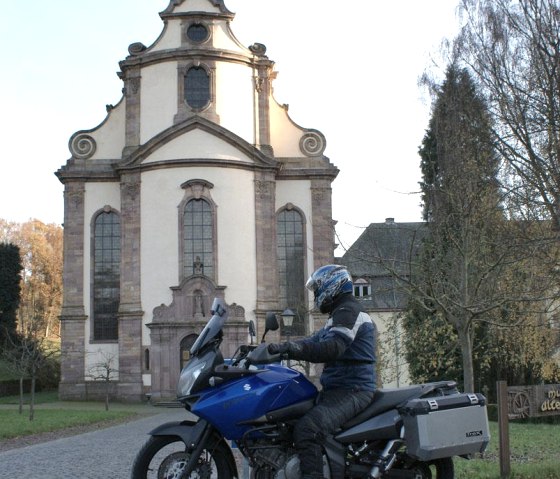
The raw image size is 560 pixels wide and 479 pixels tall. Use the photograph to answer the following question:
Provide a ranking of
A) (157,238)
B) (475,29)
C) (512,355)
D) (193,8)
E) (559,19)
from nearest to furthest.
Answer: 1. (559,19)
2. (475,29)
3. (512,355)
4. (157,238)
5. (193,8)

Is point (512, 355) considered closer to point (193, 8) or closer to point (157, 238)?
point (157, 238)

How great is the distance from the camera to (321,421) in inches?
239

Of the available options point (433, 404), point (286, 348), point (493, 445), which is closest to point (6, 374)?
point (493, 445)

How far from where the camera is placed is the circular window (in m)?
41.8

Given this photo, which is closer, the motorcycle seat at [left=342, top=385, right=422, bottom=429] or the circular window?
the motorcycle seat at [left=342, top=385, right=422, bottom=429]

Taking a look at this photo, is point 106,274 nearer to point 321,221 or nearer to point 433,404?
point 321,221

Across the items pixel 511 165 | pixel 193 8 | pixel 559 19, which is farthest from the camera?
pixel 193 8

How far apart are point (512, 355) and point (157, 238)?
1910 centimetres

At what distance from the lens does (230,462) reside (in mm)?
6316

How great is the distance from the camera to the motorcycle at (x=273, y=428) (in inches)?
238

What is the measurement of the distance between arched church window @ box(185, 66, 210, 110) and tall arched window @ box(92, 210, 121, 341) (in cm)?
692

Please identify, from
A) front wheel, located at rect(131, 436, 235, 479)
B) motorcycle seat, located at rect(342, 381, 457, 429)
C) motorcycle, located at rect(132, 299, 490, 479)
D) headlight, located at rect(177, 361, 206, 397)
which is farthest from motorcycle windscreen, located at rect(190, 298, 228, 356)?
motorcycle seat, located at rect(342, 381, 457, 429)

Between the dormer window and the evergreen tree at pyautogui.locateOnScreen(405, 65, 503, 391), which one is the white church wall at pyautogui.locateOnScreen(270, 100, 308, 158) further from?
the evergreen tree at pyautogui.locateOnScreen(405, 65, 503, 391)

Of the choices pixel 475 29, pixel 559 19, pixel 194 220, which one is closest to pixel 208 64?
pixel 194 220
